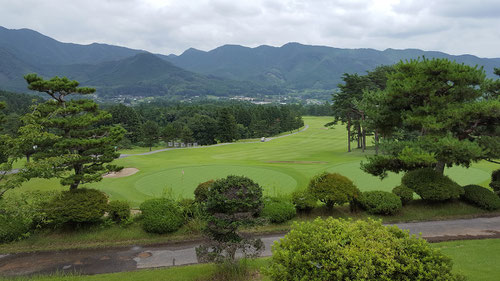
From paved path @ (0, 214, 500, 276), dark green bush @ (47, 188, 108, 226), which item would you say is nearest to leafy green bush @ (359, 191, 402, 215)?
paved path @ (0, 214, 500, 276)

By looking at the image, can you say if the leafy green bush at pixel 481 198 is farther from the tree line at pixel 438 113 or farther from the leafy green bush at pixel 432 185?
the tree line at pixel 438 113

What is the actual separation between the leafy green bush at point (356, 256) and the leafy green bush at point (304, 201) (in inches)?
286

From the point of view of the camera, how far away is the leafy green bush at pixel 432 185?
44.5 feet

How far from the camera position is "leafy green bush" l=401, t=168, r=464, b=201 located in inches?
534

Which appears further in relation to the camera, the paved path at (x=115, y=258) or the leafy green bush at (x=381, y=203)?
the leafy green bush at (x=381, y=203)

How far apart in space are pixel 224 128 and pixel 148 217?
188 ft

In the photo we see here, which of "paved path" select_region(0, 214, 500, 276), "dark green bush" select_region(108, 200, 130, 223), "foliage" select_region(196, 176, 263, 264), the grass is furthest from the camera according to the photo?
"dark green bush" select_region(108, 200, 130, 223)

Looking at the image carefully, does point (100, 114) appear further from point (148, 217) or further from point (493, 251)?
point (493, 251)

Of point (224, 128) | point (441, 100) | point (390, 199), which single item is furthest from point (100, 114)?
point (224, 128)

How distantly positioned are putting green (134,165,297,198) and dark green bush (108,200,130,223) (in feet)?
16.1

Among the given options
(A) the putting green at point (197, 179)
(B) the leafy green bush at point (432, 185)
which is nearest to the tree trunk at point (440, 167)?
(B) the leafy green bush at point (432, 185)

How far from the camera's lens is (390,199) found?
44.4 ft

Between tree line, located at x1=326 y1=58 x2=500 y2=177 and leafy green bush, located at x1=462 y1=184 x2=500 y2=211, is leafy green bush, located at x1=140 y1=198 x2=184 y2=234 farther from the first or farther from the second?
leafy green bush, located at x1=462 y1=184 x2=500 y2=211

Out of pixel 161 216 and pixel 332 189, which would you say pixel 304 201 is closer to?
pixel 332 189
